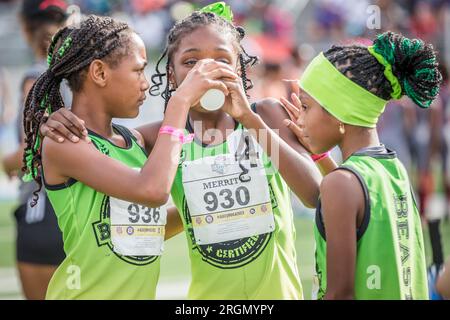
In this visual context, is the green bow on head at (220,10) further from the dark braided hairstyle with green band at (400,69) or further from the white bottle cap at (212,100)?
the dark braided hairstyle with green band at (400,69)

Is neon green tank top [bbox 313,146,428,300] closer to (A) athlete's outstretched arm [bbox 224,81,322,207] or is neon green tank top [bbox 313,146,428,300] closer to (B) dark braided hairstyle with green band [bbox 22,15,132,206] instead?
(A) athlete's outstretched arm [bbox 224,81,322,207]

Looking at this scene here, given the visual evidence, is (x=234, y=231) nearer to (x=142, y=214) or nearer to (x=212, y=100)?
(x=142, y=214)

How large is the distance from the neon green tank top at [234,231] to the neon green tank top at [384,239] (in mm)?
384

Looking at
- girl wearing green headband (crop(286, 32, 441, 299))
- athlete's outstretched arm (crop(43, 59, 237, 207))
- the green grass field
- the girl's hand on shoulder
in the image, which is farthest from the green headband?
the green grass field

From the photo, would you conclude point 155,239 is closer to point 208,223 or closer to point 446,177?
point 208,223

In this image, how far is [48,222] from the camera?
17.9 feet

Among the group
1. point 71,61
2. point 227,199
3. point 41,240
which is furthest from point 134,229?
point 41,240

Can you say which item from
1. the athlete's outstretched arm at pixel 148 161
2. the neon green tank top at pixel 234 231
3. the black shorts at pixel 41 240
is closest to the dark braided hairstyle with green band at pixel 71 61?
the athlete's outstretched arm at pixel 148 161

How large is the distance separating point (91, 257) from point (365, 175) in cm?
127

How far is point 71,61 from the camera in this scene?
3967 mm

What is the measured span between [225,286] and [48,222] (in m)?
1.92

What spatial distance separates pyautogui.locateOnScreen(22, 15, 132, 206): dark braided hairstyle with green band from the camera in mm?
3957

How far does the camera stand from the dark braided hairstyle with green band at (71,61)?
3.96 metres
